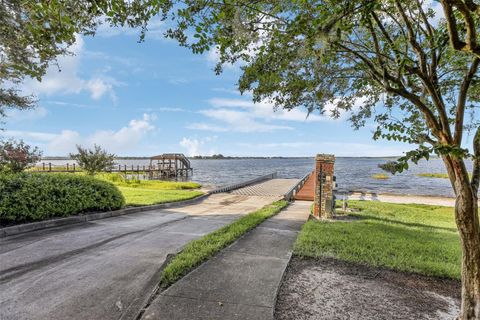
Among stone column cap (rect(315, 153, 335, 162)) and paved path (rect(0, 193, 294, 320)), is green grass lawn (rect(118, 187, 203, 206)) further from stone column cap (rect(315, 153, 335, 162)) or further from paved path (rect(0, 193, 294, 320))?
stone column cap (rect(315, 153, 335, 162))

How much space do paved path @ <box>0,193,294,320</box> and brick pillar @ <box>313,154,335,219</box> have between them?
13.8ft

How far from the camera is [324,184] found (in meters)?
9.77

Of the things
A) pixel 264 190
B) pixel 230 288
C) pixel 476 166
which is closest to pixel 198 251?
pixel 230 288

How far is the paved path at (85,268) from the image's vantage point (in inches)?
128

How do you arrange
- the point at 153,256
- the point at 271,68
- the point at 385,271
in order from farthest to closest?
the point at 153,256 → the point at 385,271 → the point at 271,68

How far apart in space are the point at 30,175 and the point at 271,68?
788 cm

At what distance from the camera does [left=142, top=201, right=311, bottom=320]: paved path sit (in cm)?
307

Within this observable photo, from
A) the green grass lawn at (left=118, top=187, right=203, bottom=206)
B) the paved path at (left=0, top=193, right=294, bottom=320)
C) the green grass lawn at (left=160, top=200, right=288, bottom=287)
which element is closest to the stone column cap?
the green grass lawn at (left=160, top=200, right=288, bottom=287)

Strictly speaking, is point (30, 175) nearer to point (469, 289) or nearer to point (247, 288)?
point (247, 288)

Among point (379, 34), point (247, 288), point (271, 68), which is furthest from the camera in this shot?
point (379, 34)

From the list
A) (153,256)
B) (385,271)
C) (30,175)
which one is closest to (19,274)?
(153,256)

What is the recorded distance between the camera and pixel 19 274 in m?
4.21

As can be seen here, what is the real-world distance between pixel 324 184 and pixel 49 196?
845 centimetres

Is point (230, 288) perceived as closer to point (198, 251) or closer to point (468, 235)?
point (198, 251)
